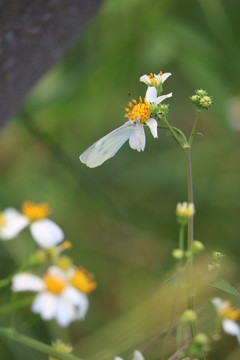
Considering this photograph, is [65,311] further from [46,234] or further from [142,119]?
[142,119]

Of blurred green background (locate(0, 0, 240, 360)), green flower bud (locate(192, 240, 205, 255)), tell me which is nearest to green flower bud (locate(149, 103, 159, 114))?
green flower bud (locate(192, 240, 205, 255))

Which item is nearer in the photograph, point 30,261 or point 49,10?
point 30,261

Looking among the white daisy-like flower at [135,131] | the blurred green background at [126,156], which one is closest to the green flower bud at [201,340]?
the white daisy-like flower at [135,131]

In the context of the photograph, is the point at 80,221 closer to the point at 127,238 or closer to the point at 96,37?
the point at 127,238

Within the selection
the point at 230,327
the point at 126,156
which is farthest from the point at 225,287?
the point at 126,156

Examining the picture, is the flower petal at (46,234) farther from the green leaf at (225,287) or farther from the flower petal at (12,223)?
the green leaf at (225,287)

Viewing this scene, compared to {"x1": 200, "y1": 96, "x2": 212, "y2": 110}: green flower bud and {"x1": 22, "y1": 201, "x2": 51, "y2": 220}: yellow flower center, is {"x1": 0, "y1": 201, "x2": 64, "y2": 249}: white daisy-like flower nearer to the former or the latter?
{"x1": 22, "y1": 201, "x2": 51, "y2": 220}: yellow flower center

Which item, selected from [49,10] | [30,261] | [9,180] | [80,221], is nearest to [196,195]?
[80,221]
